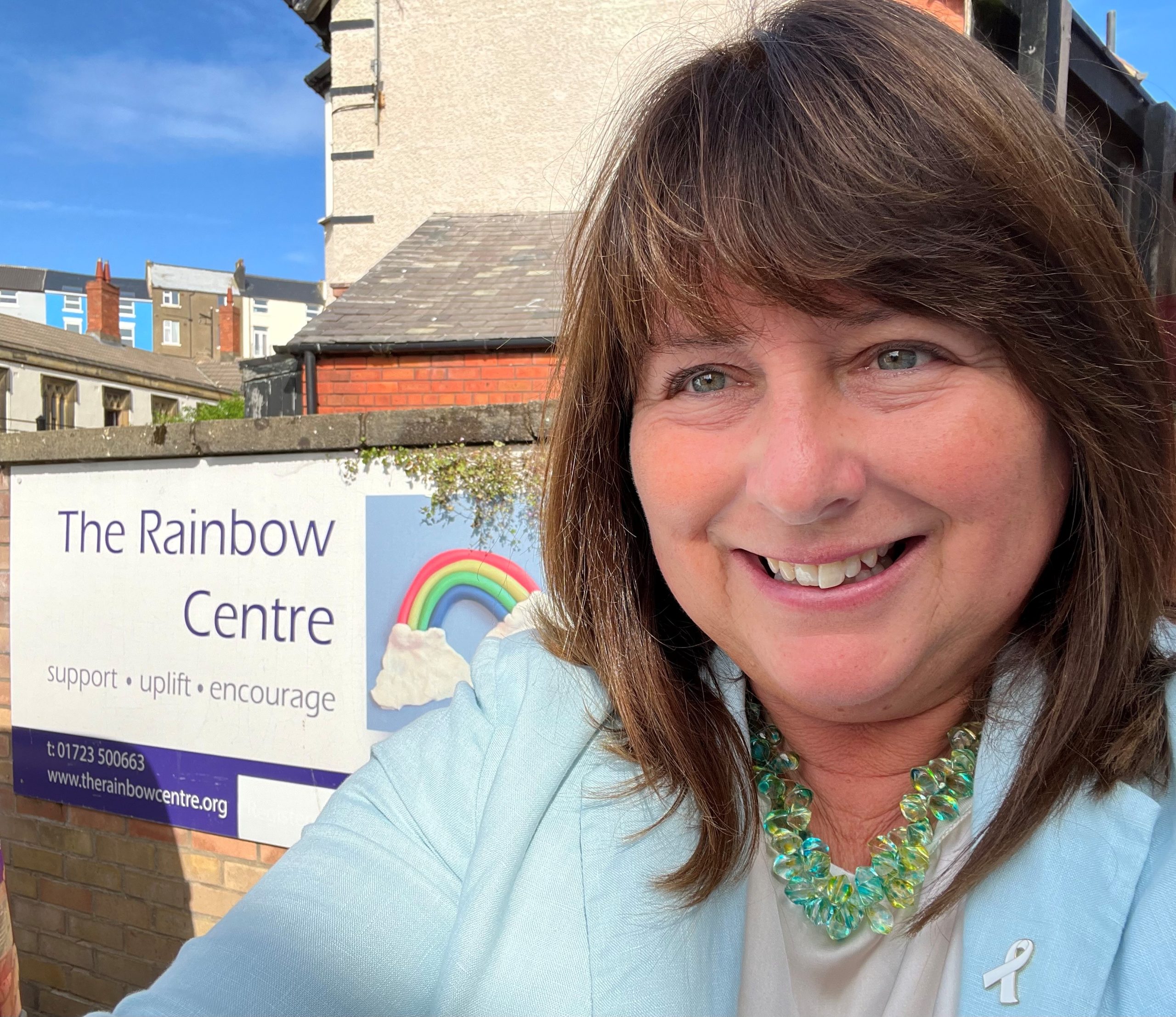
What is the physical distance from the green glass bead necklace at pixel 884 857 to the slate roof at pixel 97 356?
99.4 ft

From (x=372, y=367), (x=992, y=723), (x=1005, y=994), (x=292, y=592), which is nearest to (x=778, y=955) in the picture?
(x=1005, y=994)

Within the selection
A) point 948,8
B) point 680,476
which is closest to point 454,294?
point 948,8

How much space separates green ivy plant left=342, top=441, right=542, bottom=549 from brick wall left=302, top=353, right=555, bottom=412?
181 inches

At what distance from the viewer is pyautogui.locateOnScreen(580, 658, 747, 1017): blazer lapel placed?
112 centimetres

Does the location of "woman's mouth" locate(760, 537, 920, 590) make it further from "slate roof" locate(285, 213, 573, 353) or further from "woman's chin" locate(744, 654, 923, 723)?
"slate roof" locate(285, 213, 573, 353)

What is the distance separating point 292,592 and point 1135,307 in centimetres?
308

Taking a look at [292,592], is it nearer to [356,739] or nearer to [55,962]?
[356,739]

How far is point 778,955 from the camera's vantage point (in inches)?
48.6

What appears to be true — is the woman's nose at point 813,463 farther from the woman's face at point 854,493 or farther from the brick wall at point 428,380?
the brick wall at point 428,380

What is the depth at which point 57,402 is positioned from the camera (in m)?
28.4

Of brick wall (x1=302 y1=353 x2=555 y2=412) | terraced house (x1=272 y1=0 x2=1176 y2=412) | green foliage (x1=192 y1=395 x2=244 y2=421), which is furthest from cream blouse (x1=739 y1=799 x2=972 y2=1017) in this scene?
green foliage (x1=192 y1=395 x2=244 y2=421)

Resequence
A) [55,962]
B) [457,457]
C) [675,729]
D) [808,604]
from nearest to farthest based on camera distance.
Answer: [808,604] → [675,729] → [457,457] → [55,962]

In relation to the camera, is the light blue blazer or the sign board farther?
the sign board

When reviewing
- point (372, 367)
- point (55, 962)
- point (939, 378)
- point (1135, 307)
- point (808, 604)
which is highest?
point (372, 367)
